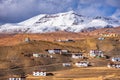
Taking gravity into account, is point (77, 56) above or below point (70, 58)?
above

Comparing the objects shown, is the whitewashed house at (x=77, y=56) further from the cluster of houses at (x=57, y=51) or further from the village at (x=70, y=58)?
the cluster of houses at (x=57, y=51)

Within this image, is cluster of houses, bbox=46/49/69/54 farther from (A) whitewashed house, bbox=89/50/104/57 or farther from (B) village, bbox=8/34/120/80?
(A) whitewashed house, bbox=89/50/104/57

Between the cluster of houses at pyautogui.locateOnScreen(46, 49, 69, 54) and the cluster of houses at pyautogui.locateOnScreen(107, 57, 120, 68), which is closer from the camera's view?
the cluster of houses at pyautogui.locateOnScreen(107, 57, 120, 68)

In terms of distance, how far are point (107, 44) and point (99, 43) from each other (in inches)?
148

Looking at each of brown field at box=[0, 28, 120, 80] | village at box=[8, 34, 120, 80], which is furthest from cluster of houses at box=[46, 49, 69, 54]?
brown field at box=[0, 28, 120, 80]

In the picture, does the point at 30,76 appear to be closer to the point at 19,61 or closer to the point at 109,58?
the point at 19,61

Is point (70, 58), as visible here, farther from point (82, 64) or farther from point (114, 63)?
point (114, 63)

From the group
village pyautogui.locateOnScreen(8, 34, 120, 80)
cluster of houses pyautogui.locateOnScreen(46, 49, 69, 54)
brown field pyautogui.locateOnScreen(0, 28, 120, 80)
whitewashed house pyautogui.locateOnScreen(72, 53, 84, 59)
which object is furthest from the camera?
cluster of houses pyautogui.locateOnScreen(46, 49, 69, 54)

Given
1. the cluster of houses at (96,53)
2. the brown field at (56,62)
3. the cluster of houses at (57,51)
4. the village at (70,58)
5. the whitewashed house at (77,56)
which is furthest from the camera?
the cluster of houses at (96,53)

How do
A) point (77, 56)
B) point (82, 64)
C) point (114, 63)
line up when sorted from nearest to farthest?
point (82, 64)
point (114, 63)
point (77, 56)

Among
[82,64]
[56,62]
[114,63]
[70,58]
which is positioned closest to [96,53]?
[70,58]

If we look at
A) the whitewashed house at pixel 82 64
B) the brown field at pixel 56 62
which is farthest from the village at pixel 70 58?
the brown field at pixel 56 62

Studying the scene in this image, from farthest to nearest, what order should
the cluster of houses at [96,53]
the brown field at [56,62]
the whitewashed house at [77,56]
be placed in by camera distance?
the cluster of houses at [96,53]
the whitewashed house at [77,56]
the brown field at [56,62]

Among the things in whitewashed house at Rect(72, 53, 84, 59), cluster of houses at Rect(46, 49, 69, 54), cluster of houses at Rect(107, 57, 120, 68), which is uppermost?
cluster of houses at Rect(46, 49, 69, 54)
